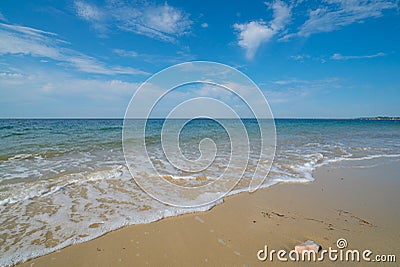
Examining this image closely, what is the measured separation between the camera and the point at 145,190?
540 cm

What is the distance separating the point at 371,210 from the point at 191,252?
387 centimetres

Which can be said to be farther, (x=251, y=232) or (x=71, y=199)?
(x=71, y=199)

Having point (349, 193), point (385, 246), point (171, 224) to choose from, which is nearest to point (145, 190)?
point (171, 224)

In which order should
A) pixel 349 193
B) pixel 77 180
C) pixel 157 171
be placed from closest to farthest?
pixel 349 193 < pixel 77 180 < pixel 157 171

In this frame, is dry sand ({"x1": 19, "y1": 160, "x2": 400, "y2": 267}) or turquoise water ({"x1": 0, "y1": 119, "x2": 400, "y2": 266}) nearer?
dry sand ({"x1": 19, "y1": 160, "x2": 400, "y2": 267})

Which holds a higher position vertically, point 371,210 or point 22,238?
point 371,210

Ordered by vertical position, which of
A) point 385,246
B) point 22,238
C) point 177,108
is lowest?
point 22,238

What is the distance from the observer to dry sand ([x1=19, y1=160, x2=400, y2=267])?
110 inches

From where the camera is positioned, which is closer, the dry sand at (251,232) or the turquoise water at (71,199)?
the dry sand at (251,232)

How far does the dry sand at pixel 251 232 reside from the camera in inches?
110

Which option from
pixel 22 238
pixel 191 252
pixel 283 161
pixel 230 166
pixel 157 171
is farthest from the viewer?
pixel 283 161

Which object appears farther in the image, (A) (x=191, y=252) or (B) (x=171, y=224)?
(B) (x=171, y=224)

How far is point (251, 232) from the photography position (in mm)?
3398

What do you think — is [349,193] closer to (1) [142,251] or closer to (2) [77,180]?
(1) [142,251]
